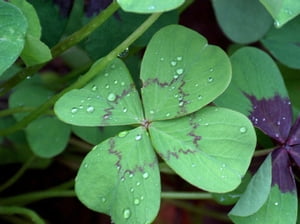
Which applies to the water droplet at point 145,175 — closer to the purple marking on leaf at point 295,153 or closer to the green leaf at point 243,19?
the purple marking on leaf at point 295,153

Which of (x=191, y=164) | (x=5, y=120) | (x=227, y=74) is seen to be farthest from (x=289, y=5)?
(x=5, y=120)

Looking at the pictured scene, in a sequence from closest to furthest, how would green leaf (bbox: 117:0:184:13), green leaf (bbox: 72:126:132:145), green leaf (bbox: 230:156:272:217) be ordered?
green leaf (bbox: 117:0:184:13) < green leaf (bbox: 230:156:272:217) < green leaf (bbox: 72:126:132:145)

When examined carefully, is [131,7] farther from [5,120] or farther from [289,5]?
[5,120]

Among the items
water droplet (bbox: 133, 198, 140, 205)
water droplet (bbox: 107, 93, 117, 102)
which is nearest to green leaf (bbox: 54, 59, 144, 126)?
water droplet (bbox: 107, 93, 117, 102)

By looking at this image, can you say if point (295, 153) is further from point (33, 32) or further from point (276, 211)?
point (33, 32)

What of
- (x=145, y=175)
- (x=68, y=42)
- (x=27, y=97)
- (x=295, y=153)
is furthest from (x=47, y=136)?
(x=295, y=153)

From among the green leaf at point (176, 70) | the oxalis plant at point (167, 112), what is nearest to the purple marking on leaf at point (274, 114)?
the oxalis plant at point (167, 112)

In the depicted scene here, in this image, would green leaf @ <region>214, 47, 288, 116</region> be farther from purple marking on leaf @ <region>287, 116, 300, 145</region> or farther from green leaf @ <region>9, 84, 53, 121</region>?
green leaf @ <region>9, 84, 53, 121</region>
